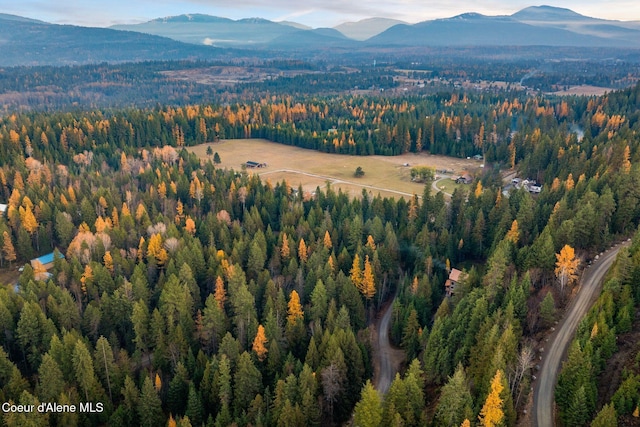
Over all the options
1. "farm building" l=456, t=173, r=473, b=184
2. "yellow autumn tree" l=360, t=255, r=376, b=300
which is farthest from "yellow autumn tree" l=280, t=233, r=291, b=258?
"farm building" l=456, t=173, r=473, b=184

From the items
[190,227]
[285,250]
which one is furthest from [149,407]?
[190,227]

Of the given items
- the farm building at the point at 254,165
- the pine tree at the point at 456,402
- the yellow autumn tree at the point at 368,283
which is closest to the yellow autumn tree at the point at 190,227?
the yellow autumn tree at the point at 368,283

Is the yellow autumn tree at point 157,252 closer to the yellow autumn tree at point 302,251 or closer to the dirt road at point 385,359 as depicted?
the yellow autumn tree at point 302,251

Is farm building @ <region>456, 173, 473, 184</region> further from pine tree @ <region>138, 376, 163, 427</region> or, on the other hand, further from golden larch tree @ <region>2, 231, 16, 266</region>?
golden larch tree @ <region>2, 231, 16, 266</region>

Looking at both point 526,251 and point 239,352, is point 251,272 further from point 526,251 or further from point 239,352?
point 526,251

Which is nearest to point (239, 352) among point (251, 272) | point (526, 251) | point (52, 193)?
point (251, 272)

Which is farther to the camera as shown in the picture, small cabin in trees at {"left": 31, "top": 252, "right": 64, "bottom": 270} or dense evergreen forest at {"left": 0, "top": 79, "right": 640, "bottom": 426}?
small cabin in trees at {"left": 31, "top": 252, "right": 64, "bottom": 270}

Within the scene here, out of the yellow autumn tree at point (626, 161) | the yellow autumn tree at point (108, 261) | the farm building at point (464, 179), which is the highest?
the yellow autumn tree at point (626, 161)
